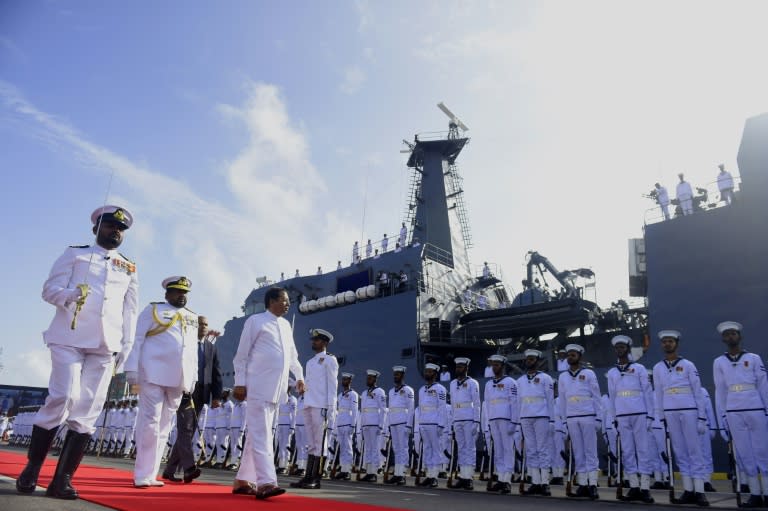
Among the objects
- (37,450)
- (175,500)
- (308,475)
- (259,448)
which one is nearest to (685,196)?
(308,475)

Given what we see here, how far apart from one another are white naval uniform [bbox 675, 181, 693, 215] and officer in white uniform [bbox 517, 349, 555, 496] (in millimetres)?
6290

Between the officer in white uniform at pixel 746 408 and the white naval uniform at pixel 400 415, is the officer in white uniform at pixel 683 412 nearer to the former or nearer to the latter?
the officer in white uniform at pixel 746 408

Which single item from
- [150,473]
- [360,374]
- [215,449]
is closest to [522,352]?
[360,374]

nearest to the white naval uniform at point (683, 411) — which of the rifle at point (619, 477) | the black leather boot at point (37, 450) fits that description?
the rifle at point (619, 477)

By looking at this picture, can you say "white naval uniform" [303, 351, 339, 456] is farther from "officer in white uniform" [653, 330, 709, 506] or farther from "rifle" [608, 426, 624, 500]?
"officer in white uniform" [653, 330, 709, 506]

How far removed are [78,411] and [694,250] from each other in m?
11.0

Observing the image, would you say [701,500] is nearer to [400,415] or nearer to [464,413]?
[464,413]

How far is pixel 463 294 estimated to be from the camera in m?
17.6

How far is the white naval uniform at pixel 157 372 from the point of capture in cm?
429

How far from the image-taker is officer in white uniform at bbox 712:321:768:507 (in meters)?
5.50

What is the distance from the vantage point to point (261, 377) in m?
4.22

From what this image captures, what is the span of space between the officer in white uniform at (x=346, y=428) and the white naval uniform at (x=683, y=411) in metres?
5.21

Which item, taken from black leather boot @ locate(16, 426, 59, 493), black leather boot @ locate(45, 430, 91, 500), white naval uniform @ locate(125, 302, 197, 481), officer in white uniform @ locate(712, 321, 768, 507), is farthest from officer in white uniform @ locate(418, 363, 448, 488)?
black leather boot @ locate(16, 426, 59, 493)

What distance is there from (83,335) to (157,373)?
84cm
